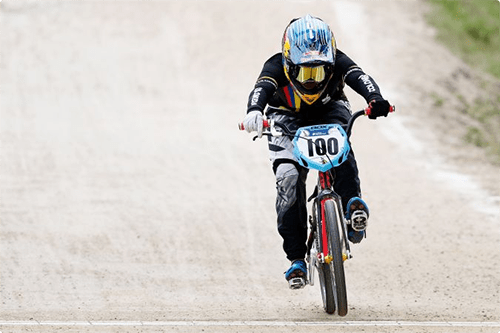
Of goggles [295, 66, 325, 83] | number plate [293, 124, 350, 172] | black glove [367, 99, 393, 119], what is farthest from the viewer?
goggles [295, 66, 325, 83]

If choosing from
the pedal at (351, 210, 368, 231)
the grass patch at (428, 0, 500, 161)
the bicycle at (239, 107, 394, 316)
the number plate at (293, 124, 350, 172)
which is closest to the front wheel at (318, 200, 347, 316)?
the bicycle at (239, 107, 394, 316)

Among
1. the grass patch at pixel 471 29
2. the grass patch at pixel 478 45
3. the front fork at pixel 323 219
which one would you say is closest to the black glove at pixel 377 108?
the front fork at pixel 323 219

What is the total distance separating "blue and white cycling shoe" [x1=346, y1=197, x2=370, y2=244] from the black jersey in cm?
79

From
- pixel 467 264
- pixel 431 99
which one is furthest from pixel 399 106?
pixel 467 264

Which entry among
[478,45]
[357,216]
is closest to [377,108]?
[357,216]

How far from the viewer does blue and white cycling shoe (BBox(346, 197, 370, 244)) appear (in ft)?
22.9

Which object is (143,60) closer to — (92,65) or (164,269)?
(92,65)

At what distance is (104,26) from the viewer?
67.1 ft

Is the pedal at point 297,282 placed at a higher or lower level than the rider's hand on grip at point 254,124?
lower

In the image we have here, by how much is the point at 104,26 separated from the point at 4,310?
45.0 ft

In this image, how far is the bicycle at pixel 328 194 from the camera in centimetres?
664

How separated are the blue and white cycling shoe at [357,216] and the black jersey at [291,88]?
792 mm

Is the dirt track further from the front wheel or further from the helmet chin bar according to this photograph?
the helmet chin bar

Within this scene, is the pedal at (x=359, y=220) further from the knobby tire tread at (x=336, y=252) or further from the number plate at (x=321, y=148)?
the number plate at (x=321, y=148)
